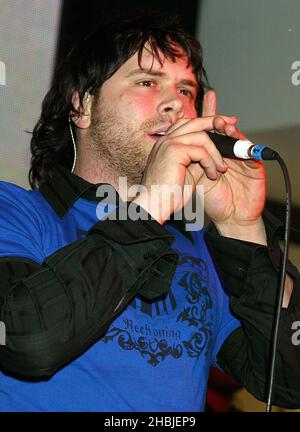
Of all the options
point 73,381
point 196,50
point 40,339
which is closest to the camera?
point 40,339

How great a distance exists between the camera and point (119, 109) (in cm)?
147

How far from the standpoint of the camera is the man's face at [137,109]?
141 cm

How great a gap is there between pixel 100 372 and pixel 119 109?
60 cm

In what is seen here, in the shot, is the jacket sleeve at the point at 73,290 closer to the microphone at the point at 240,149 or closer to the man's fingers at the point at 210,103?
the microphone at the point at 240,149

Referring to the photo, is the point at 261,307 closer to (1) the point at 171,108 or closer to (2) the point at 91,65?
(1) the point at 171,108

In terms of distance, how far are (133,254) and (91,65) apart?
73 centimetres

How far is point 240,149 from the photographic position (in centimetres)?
111

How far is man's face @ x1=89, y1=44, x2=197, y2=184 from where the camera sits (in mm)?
1412

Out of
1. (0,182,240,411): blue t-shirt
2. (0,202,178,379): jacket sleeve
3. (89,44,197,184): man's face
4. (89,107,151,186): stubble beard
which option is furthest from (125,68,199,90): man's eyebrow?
(0,202,178,379): jacket sleeve

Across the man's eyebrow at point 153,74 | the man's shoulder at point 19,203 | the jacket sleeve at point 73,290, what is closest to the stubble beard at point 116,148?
the man's eyebrow at point 153,74

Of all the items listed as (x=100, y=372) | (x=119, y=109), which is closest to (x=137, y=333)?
(x=100, y=372)

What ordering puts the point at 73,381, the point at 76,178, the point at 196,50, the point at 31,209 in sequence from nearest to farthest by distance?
the point at 73,381
the point at 31,209
the point at 76,178
the point at 196,50

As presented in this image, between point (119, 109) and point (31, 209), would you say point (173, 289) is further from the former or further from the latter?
point (119, 109)

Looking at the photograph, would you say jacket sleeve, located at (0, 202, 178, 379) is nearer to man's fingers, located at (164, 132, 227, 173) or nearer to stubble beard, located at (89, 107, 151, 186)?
man's fingers, located at (164, 132, 227, 173)
